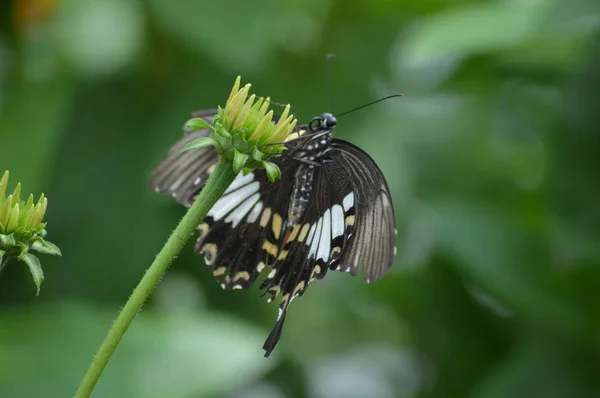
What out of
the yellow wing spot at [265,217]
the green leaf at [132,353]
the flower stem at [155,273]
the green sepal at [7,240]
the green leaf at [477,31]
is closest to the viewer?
the flower stem at [155,273]

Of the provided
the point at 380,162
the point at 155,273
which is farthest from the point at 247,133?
the point at 380,162

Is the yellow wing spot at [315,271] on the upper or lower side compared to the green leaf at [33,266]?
upper

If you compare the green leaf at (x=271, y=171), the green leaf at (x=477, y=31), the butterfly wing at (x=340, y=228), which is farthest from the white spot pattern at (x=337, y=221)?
the green leaf at (x=477, y=31)

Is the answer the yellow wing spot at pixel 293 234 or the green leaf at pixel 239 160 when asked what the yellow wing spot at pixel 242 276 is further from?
the green leaf at pixel 239 160

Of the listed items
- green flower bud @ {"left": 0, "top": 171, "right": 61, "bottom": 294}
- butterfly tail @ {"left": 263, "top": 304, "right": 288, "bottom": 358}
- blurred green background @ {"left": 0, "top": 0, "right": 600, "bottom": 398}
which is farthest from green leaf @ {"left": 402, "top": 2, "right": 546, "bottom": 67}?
green flower bud @ {"left": 0, "top": 171, "right": 61, "bottom": 294}

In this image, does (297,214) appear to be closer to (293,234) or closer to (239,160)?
(293,234)

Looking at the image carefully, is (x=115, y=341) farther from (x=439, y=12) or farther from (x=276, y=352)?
(x=439, y=12)
